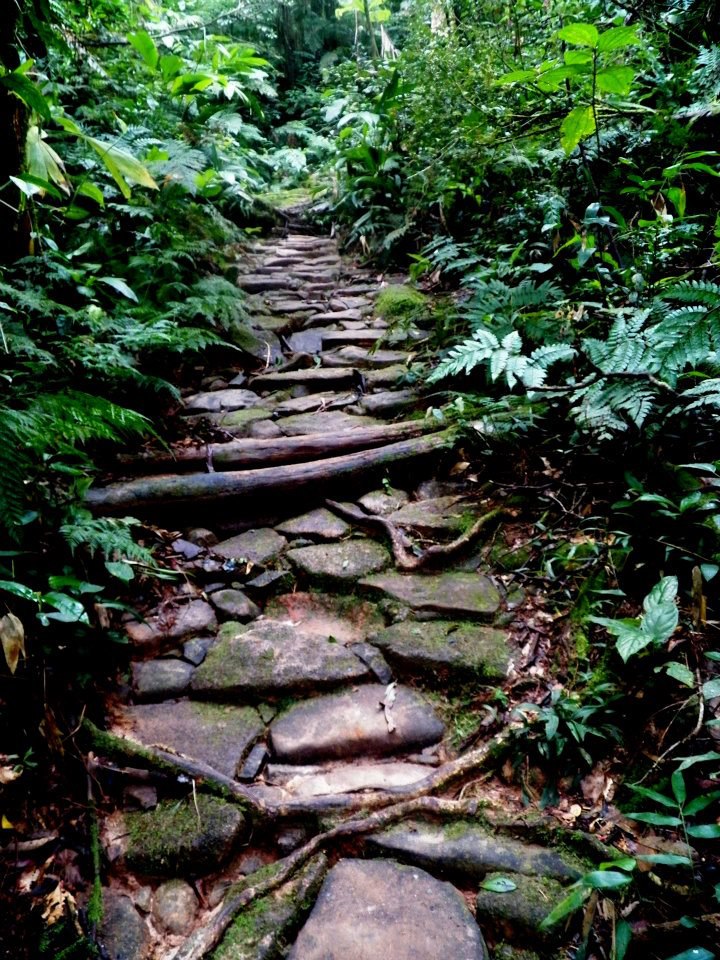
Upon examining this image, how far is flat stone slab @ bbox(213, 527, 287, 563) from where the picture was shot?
2871mm

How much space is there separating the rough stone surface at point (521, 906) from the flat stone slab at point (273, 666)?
89cm

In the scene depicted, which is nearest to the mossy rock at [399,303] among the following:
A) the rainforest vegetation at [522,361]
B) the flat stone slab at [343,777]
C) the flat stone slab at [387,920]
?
the rainforest vegetation at [522,361]

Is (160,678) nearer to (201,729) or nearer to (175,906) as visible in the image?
(201,729)

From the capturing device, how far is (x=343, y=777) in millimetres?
1887

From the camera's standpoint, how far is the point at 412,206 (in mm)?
6172

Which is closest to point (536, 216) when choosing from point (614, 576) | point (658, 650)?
point (614, 576)

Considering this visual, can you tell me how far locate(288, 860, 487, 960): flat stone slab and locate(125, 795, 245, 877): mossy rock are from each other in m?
0.34

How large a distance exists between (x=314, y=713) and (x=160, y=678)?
653 mm

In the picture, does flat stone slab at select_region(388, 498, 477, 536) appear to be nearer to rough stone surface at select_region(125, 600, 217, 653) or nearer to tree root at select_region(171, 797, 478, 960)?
rough stone surface at select_region(125, 600, 217, 653)

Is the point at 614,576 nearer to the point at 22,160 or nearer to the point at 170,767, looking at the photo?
the point at 170,767

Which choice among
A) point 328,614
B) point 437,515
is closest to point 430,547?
point 437,515

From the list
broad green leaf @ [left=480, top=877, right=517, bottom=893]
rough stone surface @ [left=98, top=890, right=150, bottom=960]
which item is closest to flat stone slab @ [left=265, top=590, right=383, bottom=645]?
broad green leaf @ [left=480, top=877, right=517, bottom=893]

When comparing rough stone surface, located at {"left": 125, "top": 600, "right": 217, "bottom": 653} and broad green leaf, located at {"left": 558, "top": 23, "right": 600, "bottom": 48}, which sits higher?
broad green leaf, located at {"left": 558, "top": 23, "right": 600, "bottom": 48}

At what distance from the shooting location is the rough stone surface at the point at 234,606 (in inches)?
102
